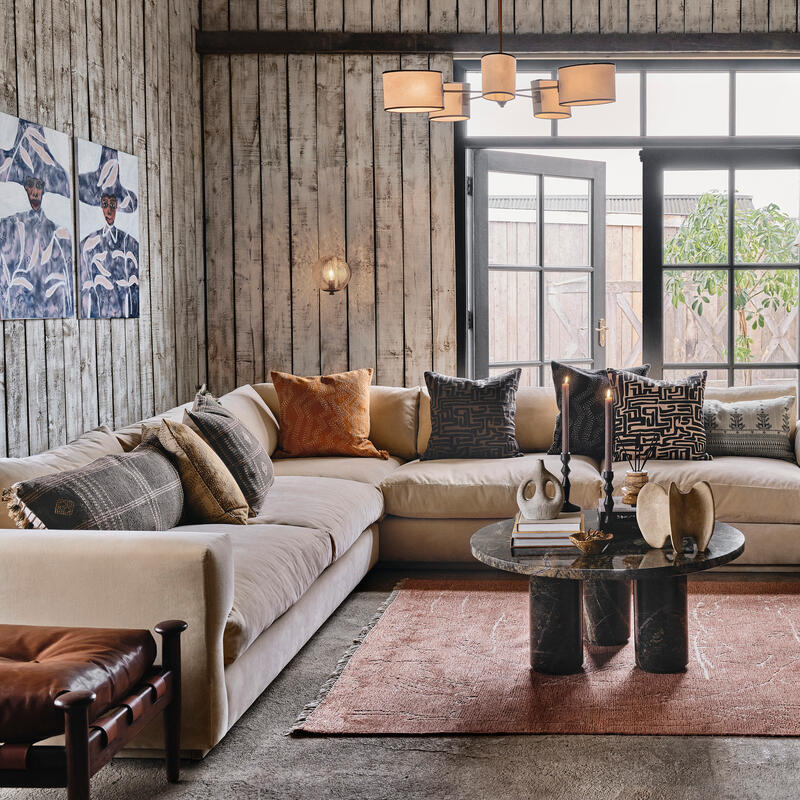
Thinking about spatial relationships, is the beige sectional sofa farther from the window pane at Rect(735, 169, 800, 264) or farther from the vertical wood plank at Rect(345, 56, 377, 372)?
the window pane at Rect(735, 169, 800, 264)

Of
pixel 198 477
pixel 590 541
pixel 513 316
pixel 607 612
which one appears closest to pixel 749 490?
pixel 607 612

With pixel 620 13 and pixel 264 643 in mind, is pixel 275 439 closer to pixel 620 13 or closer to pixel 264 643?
pixel 264 643

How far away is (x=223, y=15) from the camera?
5.63 meters

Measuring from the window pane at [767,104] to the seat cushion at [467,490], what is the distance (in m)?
2.45

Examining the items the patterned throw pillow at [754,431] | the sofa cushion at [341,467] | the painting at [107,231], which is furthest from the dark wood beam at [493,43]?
the sofa cushion at [341,467]

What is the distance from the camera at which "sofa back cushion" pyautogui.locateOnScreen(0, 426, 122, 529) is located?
111 inches

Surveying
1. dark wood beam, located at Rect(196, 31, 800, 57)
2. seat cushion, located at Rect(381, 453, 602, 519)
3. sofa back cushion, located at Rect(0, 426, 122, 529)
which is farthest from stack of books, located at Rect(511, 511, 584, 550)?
dark wood beam, located at Rect(196, 31, 800, 57)

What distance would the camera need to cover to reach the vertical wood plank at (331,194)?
5.63 m

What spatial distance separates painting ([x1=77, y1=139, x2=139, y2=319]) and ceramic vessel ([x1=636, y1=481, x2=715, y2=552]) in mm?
2444

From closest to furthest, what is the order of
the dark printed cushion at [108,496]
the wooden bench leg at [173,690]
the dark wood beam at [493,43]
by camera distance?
the wooden bench leg at [173,690] < the dark printed cushion at [108,496] < the dark wood beam at [493,43]

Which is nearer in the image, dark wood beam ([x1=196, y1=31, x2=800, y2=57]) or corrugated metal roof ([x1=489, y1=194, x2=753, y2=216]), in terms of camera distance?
dark wood beam ([x1=196, y1=31, x2=800, y2=57])

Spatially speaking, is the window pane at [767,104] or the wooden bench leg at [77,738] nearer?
the wooden bench leg at [77,738]

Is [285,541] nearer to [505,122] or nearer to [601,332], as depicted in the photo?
[601,332]

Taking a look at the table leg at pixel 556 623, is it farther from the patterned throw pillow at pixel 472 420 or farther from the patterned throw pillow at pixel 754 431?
the patterned throw pillow at pixel 754 431
